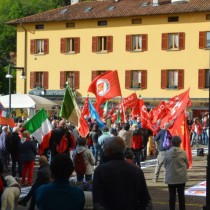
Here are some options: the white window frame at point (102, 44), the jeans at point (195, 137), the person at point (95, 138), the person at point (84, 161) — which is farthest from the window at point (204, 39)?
the person at point (84, 161)

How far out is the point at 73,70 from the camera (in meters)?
51.0

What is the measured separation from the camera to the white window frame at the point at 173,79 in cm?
4725

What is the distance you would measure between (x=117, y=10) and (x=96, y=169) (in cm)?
4477

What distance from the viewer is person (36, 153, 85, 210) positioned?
18.4 feet

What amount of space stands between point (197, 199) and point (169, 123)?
16.3 ft

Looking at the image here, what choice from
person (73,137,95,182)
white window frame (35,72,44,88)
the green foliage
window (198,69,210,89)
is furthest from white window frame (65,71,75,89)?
person (73,137,95,182)

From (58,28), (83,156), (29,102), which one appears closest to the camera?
(83,156)

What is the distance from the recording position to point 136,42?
4856cm

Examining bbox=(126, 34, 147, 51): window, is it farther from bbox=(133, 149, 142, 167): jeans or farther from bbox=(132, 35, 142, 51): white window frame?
bbox=(133, 149, 142, 167): jeans

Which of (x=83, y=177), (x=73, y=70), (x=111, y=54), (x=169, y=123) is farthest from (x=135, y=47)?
(x=83, y=177)

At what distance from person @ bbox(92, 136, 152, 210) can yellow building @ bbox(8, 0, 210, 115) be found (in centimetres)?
3945

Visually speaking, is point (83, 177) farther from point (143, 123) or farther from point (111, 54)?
point (111, 54)

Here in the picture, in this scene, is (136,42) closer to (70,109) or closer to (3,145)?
(70,109)

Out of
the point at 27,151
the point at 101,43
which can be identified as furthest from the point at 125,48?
the point at 27,151
